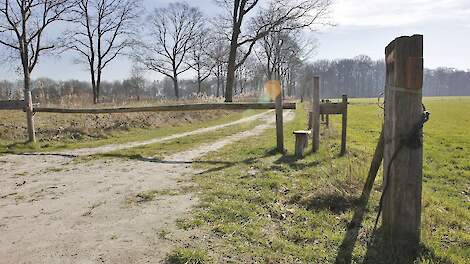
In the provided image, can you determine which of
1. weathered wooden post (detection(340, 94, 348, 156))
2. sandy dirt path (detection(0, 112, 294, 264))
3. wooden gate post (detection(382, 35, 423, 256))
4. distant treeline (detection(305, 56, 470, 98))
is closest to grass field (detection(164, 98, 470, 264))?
wooden gate post (detection(382, 35, 423, 256))

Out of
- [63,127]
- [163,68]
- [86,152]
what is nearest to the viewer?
[86,152]

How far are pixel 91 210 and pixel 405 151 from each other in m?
3.75

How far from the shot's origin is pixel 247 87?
231 ft

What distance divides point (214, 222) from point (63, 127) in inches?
432

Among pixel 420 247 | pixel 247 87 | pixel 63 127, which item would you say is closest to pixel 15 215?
pixel 420 247

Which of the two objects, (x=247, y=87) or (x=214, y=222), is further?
(x=247, y=87)

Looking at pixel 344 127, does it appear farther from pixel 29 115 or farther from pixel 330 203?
pixel 29 115

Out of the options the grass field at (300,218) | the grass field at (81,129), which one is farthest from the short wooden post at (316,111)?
the grass field at (81,129)

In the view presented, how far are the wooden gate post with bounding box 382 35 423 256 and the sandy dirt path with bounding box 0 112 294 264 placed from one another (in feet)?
7.04

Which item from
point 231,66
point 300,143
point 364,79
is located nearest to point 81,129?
point 300,143

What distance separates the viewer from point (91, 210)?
4.56 meters

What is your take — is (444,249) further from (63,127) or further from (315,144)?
(63,127)

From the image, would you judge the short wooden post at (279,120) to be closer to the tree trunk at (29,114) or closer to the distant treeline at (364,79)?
the tree trunk at (29,114)

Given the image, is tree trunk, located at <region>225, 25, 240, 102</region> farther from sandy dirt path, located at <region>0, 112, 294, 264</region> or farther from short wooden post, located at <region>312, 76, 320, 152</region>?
sandy dirt path, located at <region>0, 112, 294, 264</region>
